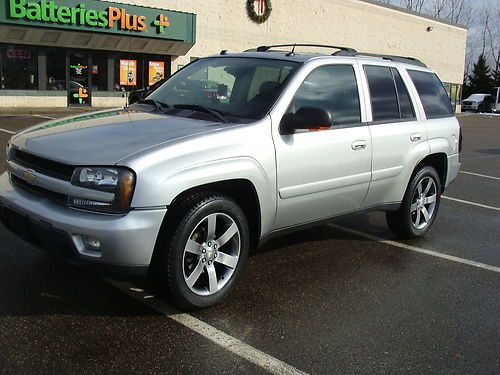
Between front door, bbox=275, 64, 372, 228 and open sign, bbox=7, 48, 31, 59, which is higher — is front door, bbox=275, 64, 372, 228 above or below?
below

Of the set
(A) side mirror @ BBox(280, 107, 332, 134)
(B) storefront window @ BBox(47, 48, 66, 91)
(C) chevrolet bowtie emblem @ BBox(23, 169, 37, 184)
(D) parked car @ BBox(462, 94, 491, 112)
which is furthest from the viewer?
(D) parked car @ BBox(462, 94, 491, 112)

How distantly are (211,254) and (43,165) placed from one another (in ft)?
4.13

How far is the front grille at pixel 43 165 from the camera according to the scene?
132 inches

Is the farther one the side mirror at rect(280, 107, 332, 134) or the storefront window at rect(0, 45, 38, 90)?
the storefront window at rect(0, 45, 38, 90)

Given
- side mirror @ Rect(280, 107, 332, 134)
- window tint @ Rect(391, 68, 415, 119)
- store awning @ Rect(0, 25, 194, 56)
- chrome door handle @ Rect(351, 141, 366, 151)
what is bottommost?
chrome door handle @ Rect(351, 141, 366, 151)

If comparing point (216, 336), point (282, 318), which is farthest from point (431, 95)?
point (216, 336)

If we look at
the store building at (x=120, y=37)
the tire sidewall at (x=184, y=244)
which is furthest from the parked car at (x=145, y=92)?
the store building at (x=120, y=37)

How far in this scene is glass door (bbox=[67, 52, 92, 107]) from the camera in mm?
22234

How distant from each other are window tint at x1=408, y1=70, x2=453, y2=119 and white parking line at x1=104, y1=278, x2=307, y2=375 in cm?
343

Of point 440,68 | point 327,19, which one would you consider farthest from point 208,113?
point 440,68

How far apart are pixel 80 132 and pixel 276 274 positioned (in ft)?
6.35

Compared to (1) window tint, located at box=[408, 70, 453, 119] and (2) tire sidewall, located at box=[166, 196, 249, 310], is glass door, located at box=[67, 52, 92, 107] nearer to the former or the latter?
(1) window tint, located at box=[408, 70, 453, 119]

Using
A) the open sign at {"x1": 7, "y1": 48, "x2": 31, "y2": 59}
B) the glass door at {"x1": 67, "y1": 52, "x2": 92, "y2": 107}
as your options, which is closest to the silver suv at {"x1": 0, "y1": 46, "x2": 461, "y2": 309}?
the open sign at {"x1": 7, "y1": 48, "x2": 31, "y2": 59}

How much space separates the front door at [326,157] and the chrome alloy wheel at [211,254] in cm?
48
